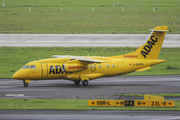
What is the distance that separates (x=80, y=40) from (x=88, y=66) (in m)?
31.6

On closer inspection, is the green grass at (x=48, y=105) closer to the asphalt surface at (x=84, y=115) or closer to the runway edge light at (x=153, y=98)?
the asphalt surface at (x=84, y=115)

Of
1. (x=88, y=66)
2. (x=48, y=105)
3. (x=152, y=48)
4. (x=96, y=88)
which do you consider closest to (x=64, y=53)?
(x=88, y=66)

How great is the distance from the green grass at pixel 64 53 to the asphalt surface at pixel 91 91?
15.8 ft

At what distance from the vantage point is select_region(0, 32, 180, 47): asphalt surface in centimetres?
6238

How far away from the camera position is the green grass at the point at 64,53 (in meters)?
44.8

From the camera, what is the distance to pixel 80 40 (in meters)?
66.9

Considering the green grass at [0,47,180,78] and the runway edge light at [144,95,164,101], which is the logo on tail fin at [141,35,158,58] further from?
Result: the runway edge light at [144,95,164,101]

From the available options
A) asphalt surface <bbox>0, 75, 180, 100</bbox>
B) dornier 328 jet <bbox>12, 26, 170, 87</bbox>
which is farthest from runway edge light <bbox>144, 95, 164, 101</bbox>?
dornier 328 jet <bbox>12, 26, 170, 87</bbox>

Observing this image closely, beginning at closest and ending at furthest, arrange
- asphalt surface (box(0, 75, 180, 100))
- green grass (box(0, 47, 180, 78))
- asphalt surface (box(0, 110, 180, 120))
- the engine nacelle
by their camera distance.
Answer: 1. asphalt surface (box(0, 110, 180, 120))
2. asphalt surface (box(0, 75, 180, 100))
3. the engine nacelle
4. green grass (box(0, 47, 180, 78))

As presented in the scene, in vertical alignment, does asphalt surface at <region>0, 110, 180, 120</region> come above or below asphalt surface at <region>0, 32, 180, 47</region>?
below

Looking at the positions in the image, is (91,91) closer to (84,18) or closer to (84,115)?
(84,115)

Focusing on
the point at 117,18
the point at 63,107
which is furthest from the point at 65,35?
the point at 63,107

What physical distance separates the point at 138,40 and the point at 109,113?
143ft

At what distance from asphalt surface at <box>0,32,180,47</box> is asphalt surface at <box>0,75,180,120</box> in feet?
75.0
